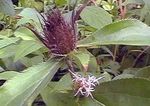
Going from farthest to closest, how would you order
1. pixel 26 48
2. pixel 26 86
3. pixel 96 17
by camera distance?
pixel 96 17
pixel 26 48
pixel 26 86

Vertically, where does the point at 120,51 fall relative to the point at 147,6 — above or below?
below

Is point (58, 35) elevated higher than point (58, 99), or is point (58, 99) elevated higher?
point (58, 35)

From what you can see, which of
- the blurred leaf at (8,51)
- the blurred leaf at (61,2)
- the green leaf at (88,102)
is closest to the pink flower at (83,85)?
the green leaf at (88,102)

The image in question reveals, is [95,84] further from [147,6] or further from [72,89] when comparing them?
[147,6]

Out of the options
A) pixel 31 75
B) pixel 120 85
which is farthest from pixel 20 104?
pixel 120 85

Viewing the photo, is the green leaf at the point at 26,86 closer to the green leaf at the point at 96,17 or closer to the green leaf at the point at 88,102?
the green leaf at the point at 88,102

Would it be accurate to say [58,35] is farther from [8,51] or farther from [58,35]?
[8,51]

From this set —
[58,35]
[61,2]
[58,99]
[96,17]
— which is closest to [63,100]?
[58,99]

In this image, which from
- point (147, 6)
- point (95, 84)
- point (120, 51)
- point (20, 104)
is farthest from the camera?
point (120, 51)

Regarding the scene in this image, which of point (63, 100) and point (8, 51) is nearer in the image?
point (63, 100)
